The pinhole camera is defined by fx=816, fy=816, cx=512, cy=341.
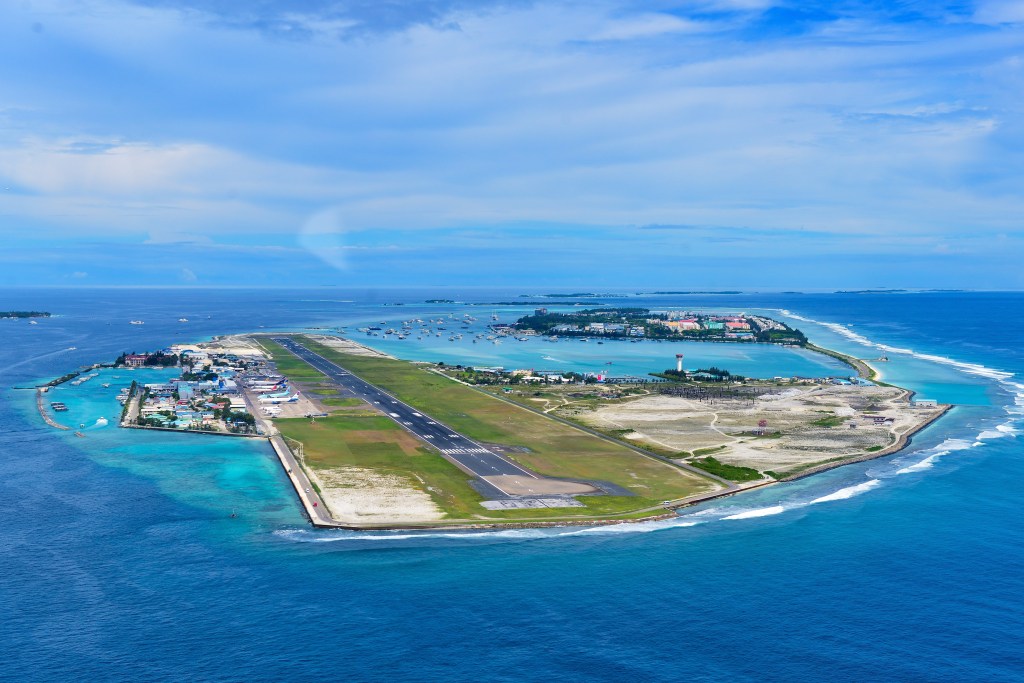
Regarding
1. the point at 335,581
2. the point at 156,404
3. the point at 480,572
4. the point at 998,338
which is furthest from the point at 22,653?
the point at 998,338

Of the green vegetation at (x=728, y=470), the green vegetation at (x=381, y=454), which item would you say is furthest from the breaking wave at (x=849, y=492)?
the green vegetation at (x=381, y=454)

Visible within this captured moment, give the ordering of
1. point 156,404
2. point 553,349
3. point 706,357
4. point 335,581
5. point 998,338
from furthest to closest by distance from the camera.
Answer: point 998,338
point 553,349
point 706,357
point 156,404
point 335,581

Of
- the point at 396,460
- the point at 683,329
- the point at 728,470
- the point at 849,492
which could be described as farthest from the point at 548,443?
the point at 683,329

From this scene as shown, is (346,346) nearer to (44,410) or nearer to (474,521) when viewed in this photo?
(44,410)

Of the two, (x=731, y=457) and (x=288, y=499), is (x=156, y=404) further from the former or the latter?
(x=731, y=457)

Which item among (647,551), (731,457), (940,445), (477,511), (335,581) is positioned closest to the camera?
(335,581)

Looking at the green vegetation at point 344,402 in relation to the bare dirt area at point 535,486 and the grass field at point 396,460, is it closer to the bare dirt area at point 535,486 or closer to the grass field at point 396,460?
the grass field at point 396,460

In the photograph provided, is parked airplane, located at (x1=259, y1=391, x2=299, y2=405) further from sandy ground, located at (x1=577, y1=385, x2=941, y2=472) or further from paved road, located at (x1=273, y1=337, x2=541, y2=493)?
sandy ground, located at (x1=577, y1=385, x2=941, y2=472)
